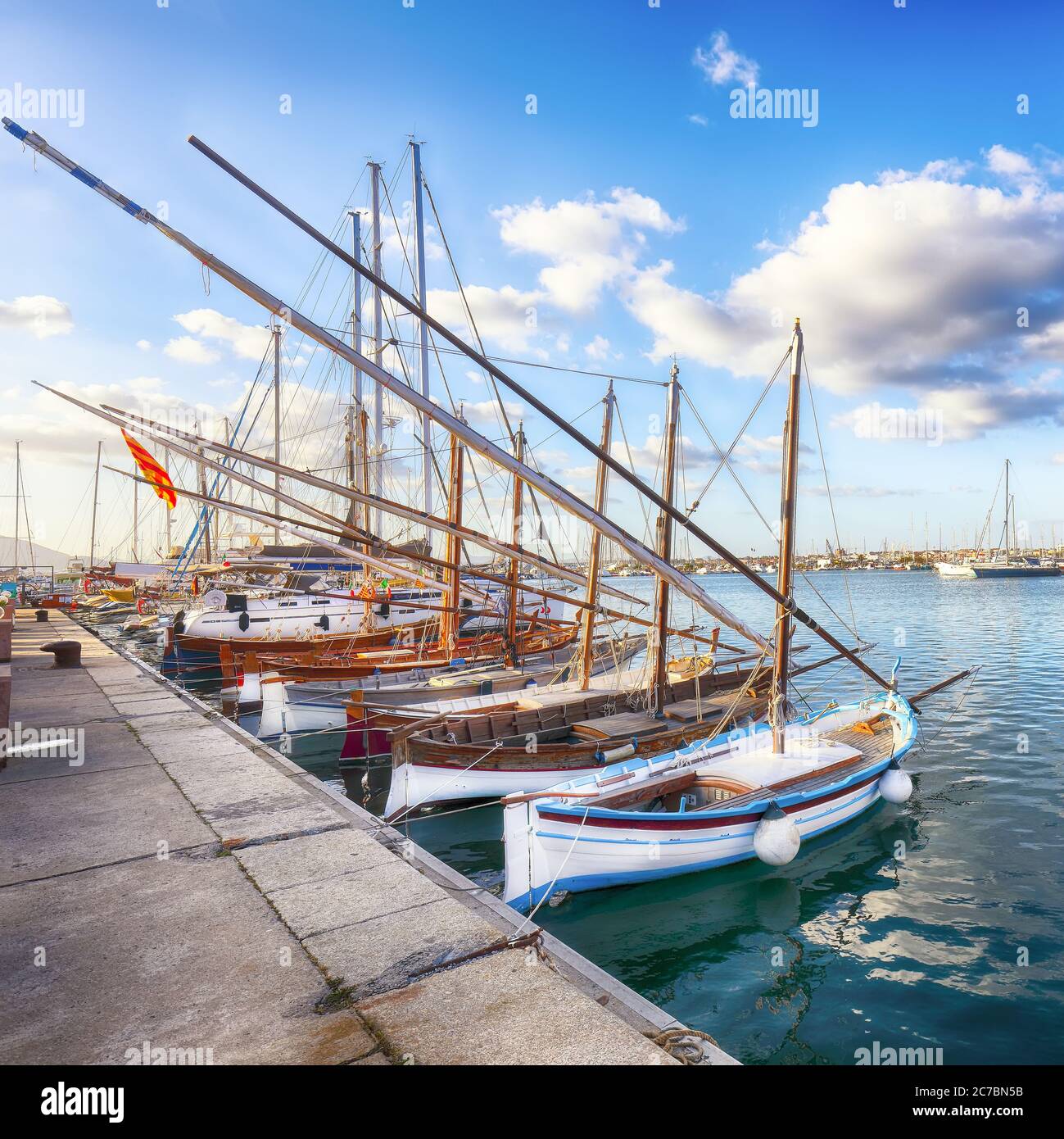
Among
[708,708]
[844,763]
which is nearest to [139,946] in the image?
[844,763]

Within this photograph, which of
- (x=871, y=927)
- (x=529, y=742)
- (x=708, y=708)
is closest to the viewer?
(x=871, y=927)

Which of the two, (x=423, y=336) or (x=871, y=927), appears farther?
(x=423, y=336)

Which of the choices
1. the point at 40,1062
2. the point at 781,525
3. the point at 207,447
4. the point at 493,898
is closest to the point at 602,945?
the point at 493,898

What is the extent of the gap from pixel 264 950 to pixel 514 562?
57.0 ft

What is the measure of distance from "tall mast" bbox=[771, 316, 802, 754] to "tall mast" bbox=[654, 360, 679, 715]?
3228 mm

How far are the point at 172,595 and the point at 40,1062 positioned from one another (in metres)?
47.4

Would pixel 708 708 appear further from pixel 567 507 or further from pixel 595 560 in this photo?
pixel 567 507

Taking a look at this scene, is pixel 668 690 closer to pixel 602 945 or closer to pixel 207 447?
pixel 602 945

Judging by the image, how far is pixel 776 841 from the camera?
32.1 ft

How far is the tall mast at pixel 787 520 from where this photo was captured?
12.8 metres

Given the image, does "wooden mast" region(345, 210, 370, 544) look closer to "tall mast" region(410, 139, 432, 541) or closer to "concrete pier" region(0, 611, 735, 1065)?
"tall mast" region(410, 139, 432, 541)

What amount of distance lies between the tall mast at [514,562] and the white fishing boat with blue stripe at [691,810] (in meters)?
Answer: 8.58

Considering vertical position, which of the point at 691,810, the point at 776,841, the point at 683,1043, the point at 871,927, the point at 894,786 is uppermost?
the point at 683,1043

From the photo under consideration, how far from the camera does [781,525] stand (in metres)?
13.1
